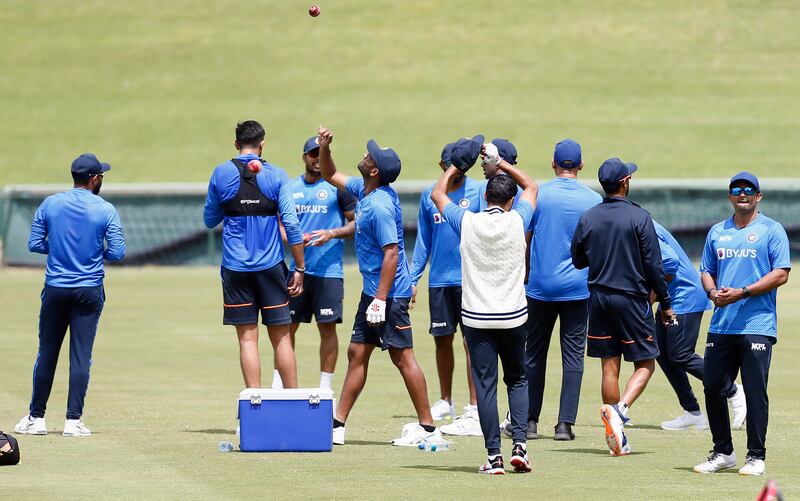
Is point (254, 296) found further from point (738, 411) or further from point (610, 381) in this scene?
point (738, 411)

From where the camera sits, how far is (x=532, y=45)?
54.0 metres

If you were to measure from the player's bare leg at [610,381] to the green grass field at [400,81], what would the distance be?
1138 inches

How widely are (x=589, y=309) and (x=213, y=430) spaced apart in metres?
3.15

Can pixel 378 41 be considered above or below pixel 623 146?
above

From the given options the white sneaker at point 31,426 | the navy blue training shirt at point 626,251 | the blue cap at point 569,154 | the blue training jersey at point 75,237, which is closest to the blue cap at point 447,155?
the blue cap at point 569,154

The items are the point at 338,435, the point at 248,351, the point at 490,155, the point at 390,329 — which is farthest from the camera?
the point at 248,351

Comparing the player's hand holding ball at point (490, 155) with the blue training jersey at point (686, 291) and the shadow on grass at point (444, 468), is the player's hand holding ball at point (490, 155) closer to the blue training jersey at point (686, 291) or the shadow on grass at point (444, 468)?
the shadow on grass at point (444, 468)

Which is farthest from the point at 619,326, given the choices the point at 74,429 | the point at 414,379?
the point at 74,429

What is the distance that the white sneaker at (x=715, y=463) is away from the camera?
9719 mm

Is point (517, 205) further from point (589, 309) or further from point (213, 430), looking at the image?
point (213, 430)

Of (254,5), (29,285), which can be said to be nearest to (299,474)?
(29,285)

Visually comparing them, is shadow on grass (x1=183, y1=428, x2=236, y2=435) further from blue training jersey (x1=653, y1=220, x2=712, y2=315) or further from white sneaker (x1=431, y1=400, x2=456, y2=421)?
blue training jersey (x1=653, y1=220, x2=712, y2=315)

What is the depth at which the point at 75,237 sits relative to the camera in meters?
11.5

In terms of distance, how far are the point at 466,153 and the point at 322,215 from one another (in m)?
3.34
